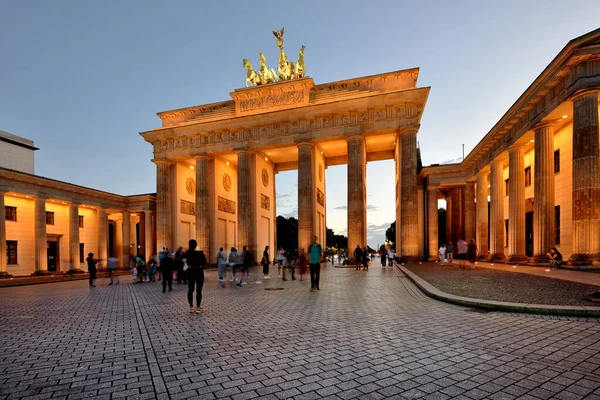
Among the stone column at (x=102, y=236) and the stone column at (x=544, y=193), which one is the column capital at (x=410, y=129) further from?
the stone column at (x=102, y=236)

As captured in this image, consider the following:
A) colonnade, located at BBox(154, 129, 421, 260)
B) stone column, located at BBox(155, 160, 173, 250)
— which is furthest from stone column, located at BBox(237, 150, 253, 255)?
stone column, located at BBox(155, 160, 173, 250)

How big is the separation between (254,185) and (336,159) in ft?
36.6

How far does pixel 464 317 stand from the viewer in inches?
252

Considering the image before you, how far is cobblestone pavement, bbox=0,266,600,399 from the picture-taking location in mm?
3404

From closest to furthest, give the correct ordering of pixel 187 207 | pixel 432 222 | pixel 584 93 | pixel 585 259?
pixel 584 93, pixel 585 259, pixel 432 222, pixel 187 207

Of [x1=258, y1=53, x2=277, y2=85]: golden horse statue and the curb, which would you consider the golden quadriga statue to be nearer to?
[x1=258, y1=53, x2=277, y2=85]: golden horse statue

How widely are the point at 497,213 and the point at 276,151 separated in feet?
67.5

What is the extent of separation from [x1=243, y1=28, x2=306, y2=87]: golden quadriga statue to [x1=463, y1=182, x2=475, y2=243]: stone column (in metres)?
19.9

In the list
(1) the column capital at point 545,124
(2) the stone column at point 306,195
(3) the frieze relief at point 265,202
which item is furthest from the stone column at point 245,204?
(1) the column capital at point 545,124

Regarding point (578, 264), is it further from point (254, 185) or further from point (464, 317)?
point (254, 185)

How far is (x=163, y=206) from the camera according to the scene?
108 feet

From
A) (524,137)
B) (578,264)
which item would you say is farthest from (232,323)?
(524,137)

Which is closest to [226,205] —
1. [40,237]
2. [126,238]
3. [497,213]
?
[126,238]

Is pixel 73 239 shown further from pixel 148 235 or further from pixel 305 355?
pixel 305 355
